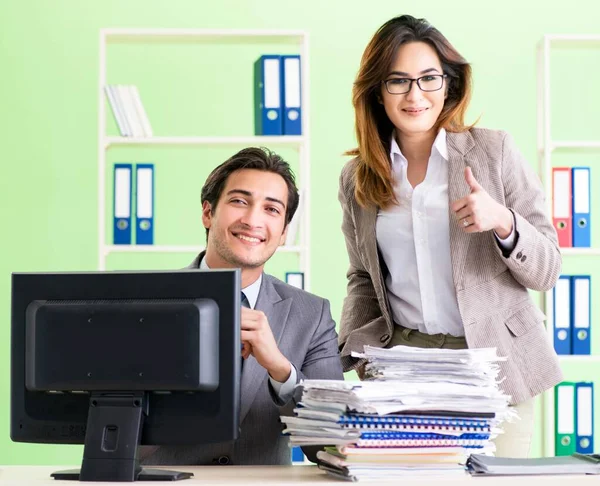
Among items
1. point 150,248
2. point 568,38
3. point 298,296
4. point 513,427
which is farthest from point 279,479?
point 568,38

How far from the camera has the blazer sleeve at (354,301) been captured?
2629mm

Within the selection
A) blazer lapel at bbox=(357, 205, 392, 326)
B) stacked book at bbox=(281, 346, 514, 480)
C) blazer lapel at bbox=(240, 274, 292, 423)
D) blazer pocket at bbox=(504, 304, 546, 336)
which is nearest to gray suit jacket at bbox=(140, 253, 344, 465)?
blazer lapel at bbox=(240, 274, 292, 423)

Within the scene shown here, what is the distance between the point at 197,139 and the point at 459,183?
1574mm

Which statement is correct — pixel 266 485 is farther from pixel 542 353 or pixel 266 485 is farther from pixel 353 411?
pixel 542 353

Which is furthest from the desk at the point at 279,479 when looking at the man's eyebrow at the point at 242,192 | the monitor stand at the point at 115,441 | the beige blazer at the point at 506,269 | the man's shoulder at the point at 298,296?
the man's eyebrow at the point at 242,192

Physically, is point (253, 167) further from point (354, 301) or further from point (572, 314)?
point (572, 314)

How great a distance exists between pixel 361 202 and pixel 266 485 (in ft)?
3.52

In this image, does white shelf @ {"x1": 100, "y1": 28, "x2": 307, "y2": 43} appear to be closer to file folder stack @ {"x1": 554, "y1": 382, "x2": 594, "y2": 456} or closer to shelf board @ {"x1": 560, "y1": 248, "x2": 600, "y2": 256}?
shelf board @ {"x1": 560, "y1": 248, "x2": 600, "y2": 256}

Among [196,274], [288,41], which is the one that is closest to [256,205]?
[196,274]

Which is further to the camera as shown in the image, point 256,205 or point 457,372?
point 256,205

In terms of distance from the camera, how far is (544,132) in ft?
12.6

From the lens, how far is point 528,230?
7.73 ft

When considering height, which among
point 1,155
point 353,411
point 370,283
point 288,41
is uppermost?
point 288,41

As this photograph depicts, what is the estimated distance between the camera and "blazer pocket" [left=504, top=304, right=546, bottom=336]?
8.07 feet
